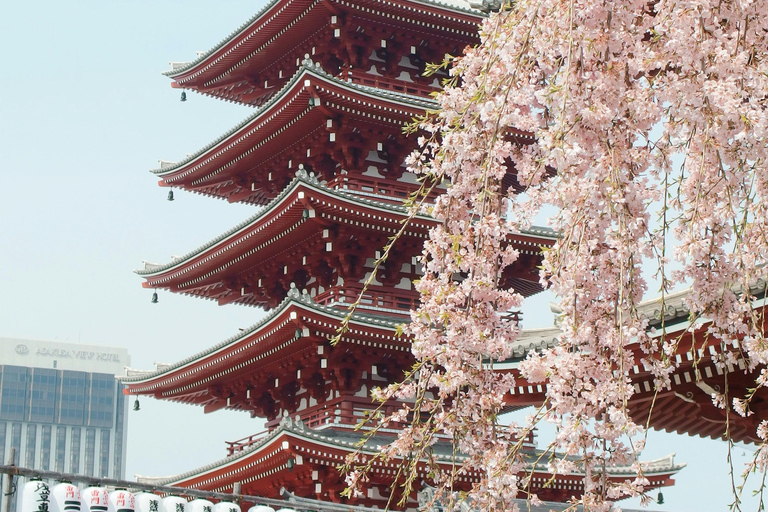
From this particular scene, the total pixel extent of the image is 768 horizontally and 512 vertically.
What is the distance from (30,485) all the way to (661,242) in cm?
827

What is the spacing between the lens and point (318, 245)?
17922mm

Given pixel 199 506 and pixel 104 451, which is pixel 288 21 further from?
pixel 104 451

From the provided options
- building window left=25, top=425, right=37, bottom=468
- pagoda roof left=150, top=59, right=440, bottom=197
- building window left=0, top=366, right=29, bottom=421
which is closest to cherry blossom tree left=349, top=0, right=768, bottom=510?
pagoda roof left=150, top=59, right=440, bottom=197

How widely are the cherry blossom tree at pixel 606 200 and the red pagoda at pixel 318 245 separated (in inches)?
418

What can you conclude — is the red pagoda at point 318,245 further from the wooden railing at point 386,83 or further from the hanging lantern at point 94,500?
the hanging lantern at point 94,500

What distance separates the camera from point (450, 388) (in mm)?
4758

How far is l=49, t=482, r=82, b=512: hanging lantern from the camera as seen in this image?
35.4 ft

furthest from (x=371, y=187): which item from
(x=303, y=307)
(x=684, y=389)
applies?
(x=684, y=389)

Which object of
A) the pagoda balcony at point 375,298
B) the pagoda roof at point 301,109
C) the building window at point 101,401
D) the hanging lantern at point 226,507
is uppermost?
the building window at point 101,401

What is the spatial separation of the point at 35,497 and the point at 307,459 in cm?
577

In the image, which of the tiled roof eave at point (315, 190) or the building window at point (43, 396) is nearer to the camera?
the tiled roof eave at point (315, 190)

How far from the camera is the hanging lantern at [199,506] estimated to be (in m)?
12.6

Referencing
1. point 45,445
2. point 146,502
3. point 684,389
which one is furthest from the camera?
point 45,445

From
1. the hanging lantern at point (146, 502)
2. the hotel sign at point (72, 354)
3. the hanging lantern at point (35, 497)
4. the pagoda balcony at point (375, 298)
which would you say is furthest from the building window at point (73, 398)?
the hanging lantern at point (35, 497)
